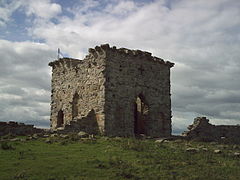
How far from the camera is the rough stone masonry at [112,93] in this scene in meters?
22.2

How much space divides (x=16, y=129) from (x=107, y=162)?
8618 millimetres

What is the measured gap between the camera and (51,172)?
408 inches

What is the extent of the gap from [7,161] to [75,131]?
9153 mm

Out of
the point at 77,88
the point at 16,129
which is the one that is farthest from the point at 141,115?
the point at 16,129

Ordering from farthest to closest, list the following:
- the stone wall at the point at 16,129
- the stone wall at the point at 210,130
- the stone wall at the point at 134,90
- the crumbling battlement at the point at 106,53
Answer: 1. the stone wall at the point at 210,130
2. the crumbling battlement at the point at 106,53
3. the stone wall at the point at 134,90
4. the stone wall at the point at 16,129

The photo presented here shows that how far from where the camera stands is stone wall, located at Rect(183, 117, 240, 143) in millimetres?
26167

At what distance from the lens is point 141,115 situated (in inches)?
1027

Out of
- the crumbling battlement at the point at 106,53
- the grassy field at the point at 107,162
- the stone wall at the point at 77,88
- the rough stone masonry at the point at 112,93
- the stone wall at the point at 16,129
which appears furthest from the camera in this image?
the crumbling battlement at the point at 106,53

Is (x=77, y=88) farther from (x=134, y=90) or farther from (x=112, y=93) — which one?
(x=134, y=90)

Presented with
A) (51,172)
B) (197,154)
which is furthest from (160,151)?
(51,172)

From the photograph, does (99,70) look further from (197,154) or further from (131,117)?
(197,154)

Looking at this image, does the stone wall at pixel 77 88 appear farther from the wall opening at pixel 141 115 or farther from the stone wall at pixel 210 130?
the stone wall at pixel 210 130

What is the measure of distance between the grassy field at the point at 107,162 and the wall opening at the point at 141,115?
9.27 metres

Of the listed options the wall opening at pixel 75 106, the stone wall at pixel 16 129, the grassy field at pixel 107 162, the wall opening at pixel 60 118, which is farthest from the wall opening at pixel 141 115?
the grassy field at pixel 107 162
